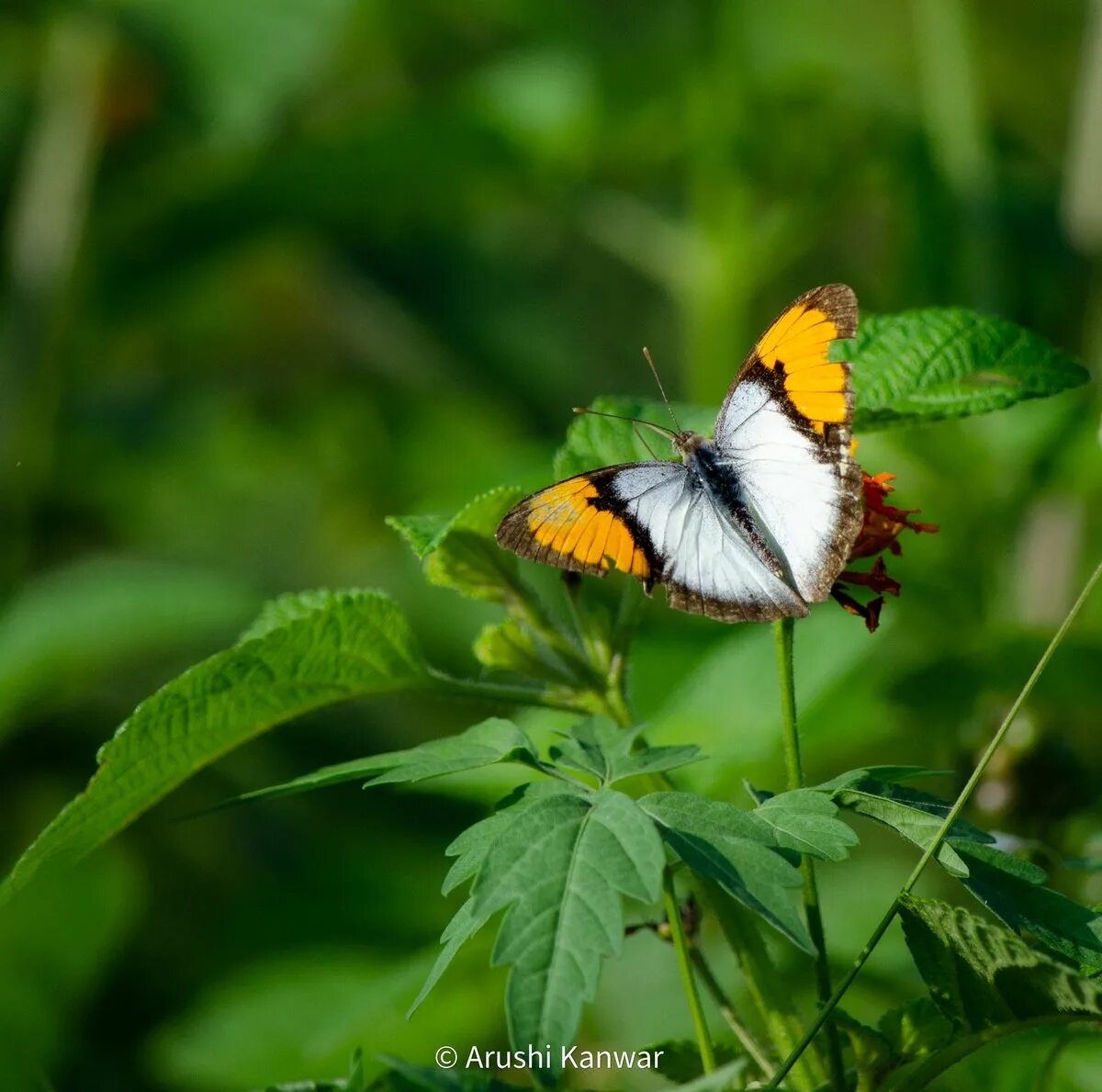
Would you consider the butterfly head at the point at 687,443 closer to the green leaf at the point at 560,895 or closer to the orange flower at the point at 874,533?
the orange flower at the point at 874,533

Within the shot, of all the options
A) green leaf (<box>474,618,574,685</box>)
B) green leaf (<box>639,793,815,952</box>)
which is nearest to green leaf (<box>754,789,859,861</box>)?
green leaf (<box>639,793,815,952</box>)

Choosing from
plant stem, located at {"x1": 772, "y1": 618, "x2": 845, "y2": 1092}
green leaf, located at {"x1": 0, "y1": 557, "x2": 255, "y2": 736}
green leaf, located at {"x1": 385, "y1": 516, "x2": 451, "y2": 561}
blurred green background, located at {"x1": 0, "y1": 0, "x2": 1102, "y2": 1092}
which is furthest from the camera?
green leaf, located at {"x1": 0, "y1": 557, "x2": 255, "y2": 736}

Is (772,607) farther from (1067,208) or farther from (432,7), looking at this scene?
(432,7)

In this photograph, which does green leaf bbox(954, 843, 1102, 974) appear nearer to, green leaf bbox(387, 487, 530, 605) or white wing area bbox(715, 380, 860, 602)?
white wing area bbox(715, 380, 860, 602)

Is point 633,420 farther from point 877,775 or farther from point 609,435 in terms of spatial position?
point 877,775

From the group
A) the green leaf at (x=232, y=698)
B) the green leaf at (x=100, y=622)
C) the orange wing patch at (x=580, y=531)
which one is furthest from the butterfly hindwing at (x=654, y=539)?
the green leaf at (x=100, y=622)

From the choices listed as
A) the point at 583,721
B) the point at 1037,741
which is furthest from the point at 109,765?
the point at 1037,741
